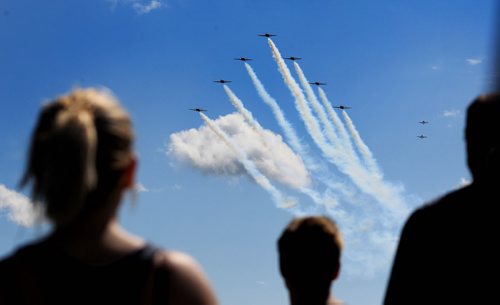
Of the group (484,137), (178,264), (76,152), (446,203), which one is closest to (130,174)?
(76,152)

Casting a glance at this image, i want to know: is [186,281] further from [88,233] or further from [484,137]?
[484,137]

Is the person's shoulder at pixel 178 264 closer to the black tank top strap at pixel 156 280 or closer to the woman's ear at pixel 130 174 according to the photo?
the black tank top strap at pixel 156 280

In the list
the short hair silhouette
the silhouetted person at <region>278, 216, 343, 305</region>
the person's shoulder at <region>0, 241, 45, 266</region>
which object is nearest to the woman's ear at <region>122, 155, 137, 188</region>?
the person's shoulder at <region>0, 241, 45, 266</region>

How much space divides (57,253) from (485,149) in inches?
175

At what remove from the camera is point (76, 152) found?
4.17m

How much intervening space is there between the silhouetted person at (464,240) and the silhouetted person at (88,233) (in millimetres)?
3244

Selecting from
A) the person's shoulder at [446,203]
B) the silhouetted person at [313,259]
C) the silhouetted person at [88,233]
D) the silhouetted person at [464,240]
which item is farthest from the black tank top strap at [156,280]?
the person's shoulder at [446,203]

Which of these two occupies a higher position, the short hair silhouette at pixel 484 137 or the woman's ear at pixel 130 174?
the woman's ear at pixel 130 174

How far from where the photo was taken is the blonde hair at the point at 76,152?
4152 millimetres

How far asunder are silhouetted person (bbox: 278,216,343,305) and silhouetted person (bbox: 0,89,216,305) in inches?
117

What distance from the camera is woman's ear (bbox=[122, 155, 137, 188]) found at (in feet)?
14.4

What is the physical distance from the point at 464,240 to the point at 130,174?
3865 millimetres

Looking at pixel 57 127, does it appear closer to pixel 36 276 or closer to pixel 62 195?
pixel 62 195

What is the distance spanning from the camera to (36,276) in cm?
439
